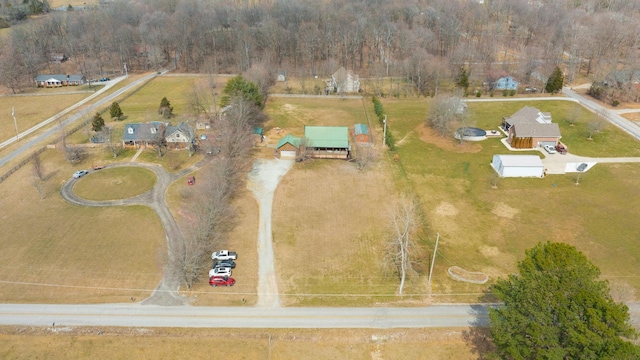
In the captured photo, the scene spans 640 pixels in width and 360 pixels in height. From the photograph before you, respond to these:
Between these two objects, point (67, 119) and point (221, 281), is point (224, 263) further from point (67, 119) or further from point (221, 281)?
point (67, 119)

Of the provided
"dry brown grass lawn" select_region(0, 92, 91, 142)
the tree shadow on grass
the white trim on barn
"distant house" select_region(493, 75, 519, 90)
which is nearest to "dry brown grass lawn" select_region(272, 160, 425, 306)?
the white trim on barn

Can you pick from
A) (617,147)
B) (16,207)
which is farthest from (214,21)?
(617,147)

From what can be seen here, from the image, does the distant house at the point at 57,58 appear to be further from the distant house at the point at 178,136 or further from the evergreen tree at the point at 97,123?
the distant house at the point at 178,136

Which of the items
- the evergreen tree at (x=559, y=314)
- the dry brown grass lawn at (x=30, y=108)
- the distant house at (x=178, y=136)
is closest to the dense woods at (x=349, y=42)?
the dry brown grass lawn at (x=30, y=108)

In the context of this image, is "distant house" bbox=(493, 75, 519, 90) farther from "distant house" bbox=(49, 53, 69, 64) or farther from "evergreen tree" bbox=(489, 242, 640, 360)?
"distant house" bbox=(49, 53, 69, 64)

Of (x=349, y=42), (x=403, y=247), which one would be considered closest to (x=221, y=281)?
(x=403, y=247)
